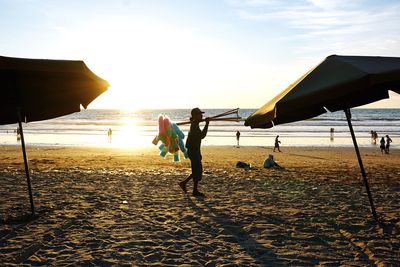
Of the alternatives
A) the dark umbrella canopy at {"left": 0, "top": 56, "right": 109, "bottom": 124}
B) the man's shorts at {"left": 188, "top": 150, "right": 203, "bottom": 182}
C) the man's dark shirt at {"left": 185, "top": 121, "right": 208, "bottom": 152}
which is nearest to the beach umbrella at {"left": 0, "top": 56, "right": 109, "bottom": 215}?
the dark umbrella canopy at {"left": 0, "top": 56, "right": 109, "bottom": 124}

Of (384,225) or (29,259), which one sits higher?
(29,259)

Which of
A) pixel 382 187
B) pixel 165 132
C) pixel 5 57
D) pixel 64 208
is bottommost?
pixel 382 187

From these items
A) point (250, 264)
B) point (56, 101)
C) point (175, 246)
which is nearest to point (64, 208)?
point (56, 101)

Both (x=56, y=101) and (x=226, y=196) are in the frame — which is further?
(x=226, y=196)

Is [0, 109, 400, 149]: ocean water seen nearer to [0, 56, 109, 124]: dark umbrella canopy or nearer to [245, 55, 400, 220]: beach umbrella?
[0, 56, 109, 124]: dark umbrella canopy

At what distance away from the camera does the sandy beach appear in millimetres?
5133

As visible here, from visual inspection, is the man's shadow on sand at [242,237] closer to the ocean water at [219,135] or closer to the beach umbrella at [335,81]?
the beach umbrella at [335,81]

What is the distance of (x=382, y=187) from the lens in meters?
10.5

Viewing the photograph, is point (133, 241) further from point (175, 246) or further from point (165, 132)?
point (165, 132)

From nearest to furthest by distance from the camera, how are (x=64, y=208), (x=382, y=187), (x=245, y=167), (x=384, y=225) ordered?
(x=384, y=225), (x=64, y=208), (x=382, y=187), (x=245, y=167)

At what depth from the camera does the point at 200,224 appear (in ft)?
22.2

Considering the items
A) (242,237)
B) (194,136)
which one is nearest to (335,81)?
(242,237)

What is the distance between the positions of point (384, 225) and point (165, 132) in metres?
8.57

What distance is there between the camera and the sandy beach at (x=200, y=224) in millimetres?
5133
